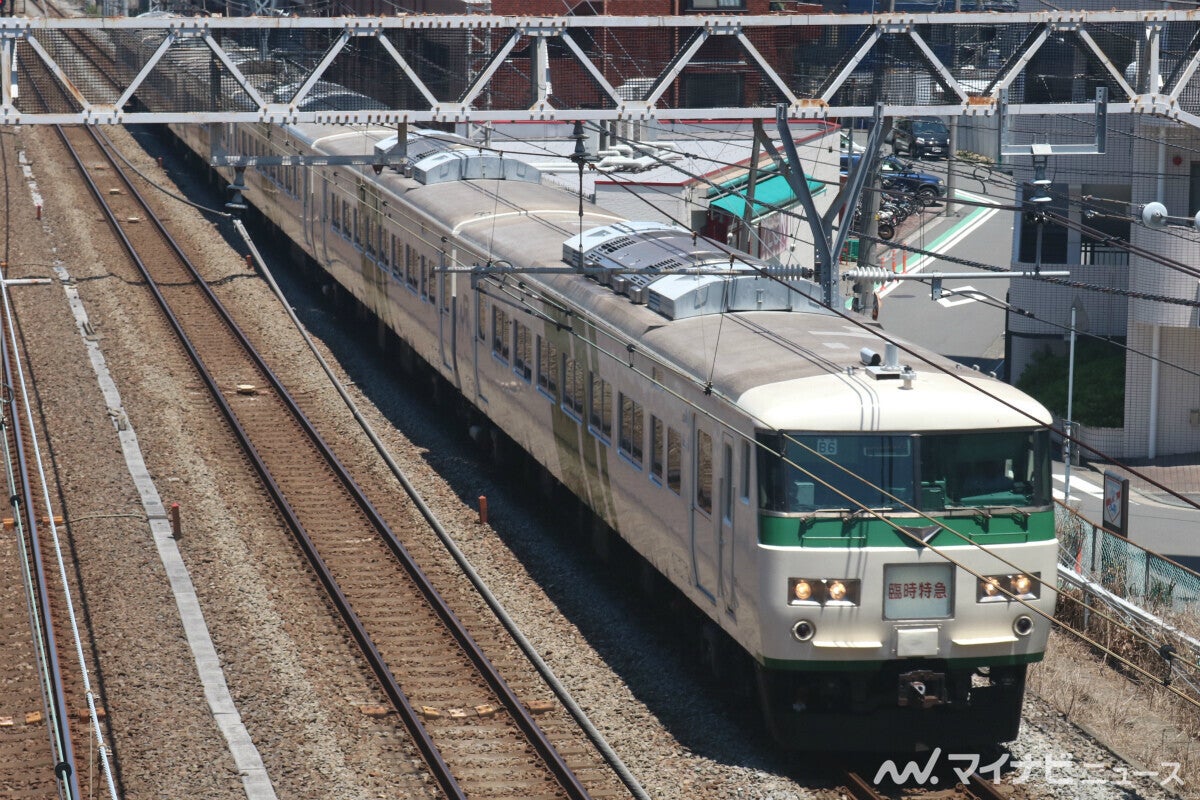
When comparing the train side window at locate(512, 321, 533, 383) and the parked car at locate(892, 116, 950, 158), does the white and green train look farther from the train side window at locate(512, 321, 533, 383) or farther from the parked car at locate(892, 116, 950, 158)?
the parked car at locate(892, 116, 950, 158)

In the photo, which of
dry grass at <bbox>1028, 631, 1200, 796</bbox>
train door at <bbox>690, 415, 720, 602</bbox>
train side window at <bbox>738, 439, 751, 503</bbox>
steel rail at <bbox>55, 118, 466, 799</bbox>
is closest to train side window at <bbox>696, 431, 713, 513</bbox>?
train door at <bbox>690, 415, 720, 602</bbox>

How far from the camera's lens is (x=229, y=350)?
23.3 meters

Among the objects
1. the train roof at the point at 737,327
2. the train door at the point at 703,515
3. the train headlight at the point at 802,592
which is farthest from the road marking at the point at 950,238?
the train headlight at the point at 802,592

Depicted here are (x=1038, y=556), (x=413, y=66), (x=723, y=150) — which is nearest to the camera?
(x=1038, y=556)

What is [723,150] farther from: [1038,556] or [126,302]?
[1038,556]

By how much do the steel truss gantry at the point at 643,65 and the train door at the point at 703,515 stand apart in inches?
212

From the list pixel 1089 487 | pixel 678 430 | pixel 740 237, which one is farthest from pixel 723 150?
pixel 678 430

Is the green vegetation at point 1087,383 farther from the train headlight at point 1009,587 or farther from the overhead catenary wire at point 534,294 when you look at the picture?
the train headlight at point 1009,587

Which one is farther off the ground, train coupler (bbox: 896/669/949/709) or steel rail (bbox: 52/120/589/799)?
train coupler (bbox: 896/669/949/709)

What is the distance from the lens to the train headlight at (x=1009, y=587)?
10719 mm

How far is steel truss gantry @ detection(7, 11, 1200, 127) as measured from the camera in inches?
648

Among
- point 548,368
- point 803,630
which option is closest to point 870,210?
point 548,368

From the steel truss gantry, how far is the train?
2157 millimetres

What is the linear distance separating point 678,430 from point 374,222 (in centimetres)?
1089
